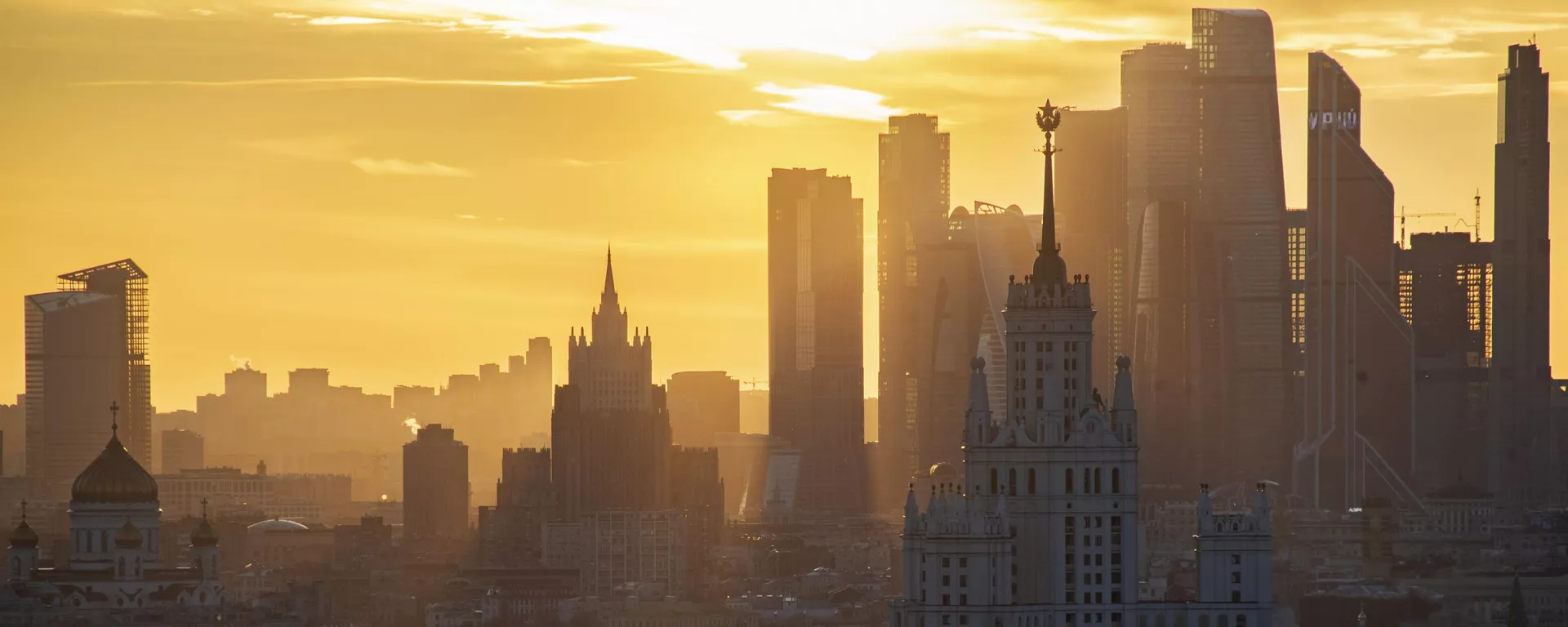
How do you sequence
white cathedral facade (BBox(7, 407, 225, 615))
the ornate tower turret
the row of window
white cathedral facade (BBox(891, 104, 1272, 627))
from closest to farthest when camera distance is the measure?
white cathedral facade (BBox(891, 104, 1272, 627)), the row of window, white cathedral facade (BBox(7, 407, 225, 615)), the ornate tower turret

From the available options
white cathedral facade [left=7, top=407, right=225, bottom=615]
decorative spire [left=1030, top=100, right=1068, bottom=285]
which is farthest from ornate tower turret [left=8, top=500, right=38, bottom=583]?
decorative spire [left=1030, top=100, right=1068, bottom=285]

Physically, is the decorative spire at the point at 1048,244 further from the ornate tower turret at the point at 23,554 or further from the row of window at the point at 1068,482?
the ornate tower turret at the point at 23,554

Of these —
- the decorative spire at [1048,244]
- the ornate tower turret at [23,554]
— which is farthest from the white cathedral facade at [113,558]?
the decorative spire at [1048,244]

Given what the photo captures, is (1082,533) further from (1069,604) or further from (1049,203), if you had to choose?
(1049,203)

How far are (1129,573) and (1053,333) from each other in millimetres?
7082

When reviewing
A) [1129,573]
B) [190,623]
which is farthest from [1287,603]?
[1129,573]

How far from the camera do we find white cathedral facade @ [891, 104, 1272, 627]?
110688mm

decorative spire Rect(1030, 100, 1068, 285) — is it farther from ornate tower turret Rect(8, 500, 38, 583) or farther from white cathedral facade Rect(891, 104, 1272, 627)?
ornate tower turret Rect(8, 500, 38, 583)

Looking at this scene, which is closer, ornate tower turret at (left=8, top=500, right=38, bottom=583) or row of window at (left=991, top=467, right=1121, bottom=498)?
row of window at (left=991, top=467, right=1121, bottom=498)

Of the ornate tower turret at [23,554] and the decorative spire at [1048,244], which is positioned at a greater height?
the decorative spire at [1048,244]

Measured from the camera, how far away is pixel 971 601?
363ft

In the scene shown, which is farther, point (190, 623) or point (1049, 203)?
point (190, 623)

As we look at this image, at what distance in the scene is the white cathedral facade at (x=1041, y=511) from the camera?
363 ft

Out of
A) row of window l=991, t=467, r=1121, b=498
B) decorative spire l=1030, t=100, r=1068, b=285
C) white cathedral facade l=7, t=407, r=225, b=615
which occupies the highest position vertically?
decorative spire l=1030, t=100, r=1068, b=285
